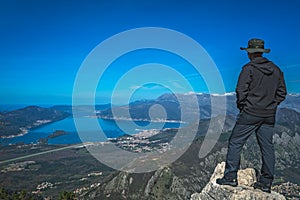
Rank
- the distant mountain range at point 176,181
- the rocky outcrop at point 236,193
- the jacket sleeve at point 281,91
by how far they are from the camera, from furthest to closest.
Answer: the distant mountain range at point 176,181 → the rocky outcrop at point 236,193 → the jacket sleeve at point 281,91

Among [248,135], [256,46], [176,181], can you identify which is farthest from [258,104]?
[176,181]

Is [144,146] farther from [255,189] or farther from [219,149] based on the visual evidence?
[255,189]

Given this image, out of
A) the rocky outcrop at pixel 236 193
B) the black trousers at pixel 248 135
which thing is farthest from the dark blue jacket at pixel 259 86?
the rocky outcrop at pixel 236 193

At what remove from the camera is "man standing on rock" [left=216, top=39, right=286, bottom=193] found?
6.94 metres

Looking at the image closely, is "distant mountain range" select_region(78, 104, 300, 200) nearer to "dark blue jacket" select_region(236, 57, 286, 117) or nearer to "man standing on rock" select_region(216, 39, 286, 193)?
"man standing on rock" select_region(216, 39, 286, 193)

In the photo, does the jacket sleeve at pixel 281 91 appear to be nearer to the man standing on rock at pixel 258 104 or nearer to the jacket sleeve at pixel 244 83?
the man standing on rock at pixel 258 104

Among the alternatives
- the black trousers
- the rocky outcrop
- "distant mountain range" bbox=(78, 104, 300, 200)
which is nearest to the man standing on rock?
the black trousers

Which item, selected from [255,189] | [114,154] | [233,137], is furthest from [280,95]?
[114,154]

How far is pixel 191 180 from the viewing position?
3893 inches

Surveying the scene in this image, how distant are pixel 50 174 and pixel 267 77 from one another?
145m

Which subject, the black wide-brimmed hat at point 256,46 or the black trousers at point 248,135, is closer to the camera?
the black wide-brimmed hat at point 256,46

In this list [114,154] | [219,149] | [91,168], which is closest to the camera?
[219,149]

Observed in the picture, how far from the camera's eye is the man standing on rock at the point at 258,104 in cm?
694

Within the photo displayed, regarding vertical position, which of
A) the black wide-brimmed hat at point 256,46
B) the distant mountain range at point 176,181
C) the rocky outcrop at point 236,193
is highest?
the black wide-brimmed hat at point 256,46
